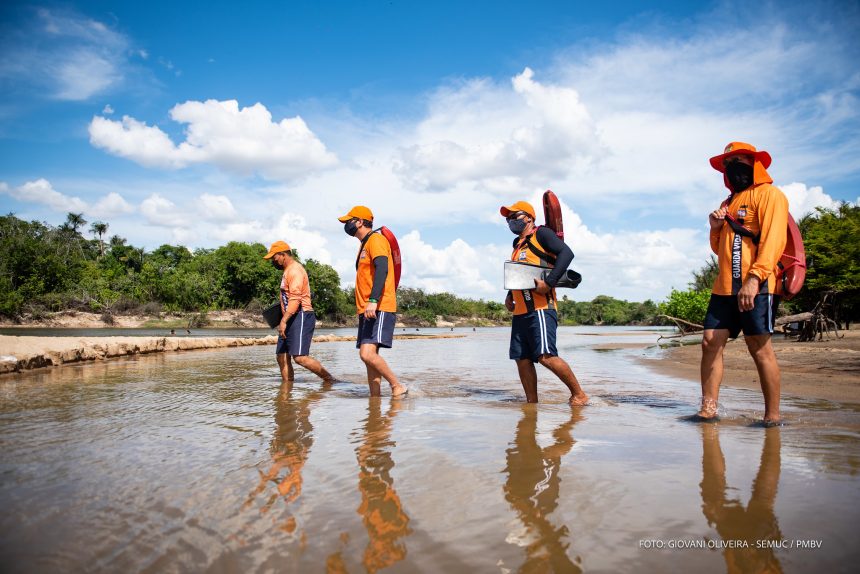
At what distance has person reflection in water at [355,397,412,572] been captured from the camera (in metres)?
1.64

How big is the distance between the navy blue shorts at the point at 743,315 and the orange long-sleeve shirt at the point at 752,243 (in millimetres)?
64

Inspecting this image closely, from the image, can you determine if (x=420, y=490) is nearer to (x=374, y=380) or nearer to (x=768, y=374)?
(x=768, y=374)

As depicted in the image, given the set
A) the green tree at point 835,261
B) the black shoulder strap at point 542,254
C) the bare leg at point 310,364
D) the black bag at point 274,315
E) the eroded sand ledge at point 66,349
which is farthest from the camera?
the green tree at point 835,261

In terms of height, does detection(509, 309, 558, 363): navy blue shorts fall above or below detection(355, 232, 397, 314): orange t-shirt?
below

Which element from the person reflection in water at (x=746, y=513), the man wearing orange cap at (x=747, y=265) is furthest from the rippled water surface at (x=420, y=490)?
the man wearing orange cap at (x=747, y=265)

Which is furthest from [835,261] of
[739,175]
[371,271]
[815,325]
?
[371,271]

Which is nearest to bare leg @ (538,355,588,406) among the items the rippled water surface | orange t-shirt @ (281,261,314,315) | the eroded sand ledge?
the rippled water surface

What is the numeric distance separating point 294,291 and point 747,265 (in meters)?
5.00

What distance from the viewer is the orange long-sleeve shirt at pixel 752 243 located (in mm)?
3547

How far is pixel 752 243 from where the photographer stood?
12.3ft

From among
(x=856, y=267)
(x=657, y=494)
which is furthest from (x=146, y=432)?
(x=856, y=267)

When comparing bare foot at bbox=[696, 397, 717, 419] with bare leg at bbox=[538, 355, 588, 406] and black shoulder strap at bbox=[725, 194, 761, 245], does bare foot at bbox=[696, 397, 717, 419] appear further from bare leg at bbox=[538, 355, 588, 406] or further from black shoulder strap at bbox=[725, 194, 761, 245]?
black shoulder strap at bbox=[725, 194, 761, 245]

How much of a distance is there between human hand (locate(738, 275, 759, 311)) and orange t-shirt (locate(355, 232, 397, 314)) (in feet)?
10.5

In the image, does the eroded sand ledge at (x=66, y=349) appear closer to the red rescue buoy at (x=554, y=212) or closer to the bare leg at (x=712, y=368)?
the red rescue buoy at (x=554, y=212)
